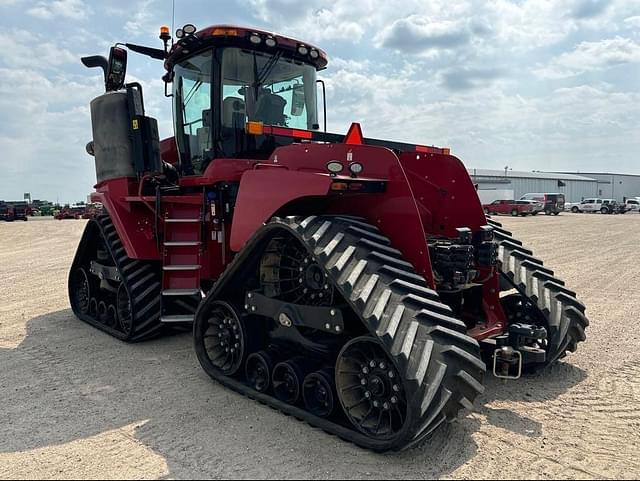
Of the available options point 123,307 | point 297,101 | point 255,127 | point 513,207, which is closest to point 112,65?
point 297,101

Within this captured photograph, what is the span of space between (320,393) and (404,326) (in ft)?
3.08

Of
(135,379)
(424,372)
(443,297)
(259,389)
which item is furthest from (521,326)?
(135,379)

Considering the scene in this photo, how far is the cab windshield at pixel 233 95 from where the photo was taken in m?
5.29

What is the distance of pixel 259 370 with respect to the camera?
4.18 m

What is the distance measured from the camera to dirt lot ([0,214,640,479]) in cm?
309

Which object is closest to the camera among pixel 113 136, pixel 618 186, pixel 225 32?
pixel 225 32

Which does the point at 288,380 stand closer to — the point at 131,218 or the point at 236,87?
the point at 236,87

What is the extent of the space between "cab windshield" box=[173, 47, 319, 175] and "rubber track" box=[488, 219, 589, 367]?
2.67 m

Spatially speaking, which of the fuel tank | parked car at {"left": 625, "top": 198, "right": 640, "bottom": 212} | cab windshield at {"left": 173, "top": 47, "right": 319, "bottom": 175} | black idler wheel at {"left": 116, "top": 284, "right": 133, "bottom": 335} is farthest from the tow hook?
parked car at {"left": 625, "top": 198, "right": 640, "bottom": 212}

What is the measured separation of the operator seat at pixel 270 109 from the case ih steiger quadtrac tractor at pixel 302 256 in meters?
0.02

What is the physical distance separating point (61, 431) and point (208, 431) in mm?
1044

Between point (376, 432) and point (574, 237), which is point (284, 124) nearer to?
point (376, 432)

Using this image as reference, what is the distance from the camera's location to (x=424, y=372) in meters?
2.96

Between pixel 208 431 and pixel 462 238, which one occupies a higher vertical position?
pixel 462 238
